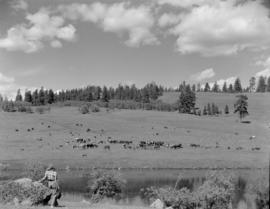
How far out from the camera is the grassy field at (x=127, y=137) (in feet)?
262

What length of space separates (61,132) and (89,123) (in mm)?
15287

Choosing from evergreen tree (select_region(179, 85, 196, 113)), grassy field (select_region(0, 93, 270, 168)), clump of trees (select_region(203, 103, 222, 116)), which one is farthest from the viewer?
clump of trees (select_region(203, 103, 222, 116))

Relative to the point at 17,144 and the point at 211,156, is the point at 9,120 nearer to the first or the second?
the point at 17,144

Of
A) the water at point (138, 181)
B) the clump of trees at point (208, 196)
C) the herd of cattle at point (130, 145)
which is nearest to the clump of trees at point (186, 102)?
the herd of cattle at point (130, 145)

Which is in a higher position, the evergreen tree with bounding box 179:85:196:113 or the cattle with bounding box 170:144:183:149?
the evergreen tree with bounding box 179:85:196:113

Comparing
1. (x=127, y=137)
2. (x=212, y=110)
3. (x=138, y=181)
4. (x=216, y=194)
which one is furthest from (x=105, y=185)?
(x=212, y=110)

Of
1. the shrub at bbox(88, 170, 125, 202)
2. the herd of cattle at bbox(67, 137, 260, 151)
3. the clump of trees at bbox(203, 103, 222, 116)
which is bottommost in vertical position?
the herd of cattle at bbox(67, 137, 260, 151)

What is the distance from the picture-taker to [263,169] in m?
7.05

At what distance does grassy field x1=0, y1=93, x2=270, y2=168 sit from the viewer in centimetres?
7994

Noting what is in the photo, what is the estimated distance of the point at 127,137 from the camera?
10444cm

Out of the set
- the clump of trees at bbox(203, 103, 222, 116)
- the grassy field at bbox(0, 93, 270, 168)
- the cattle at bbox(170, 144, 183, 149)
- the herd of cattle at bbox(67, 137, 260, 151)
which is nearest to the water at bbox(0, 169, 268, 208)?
the grassy field at bbox(0, 93, 270, 168)

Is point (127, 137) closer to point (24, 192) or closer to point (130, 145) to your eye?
point (130, 145)

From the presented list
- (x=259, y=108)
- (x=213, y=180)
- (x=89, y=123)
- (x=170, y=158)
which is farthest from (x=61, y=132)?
(x=259, y=108)

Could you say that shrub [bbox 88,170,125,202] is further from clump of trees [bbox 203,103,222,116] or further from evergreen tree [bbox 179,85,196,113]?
clump of trees [bbox 203,103,222,116]
